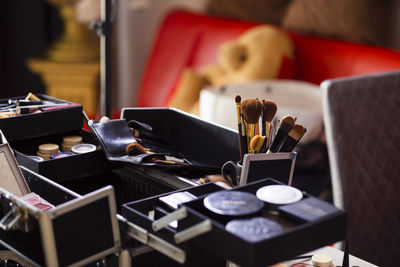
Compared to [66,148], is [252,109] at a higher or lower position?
higher

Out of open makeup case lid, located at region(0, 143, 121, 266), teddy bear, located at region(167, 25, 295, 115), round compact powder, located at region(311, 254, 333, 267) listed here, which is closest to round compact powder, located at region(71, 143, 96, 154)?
open makeup case lid, located at region(0, 143, 121, 266)

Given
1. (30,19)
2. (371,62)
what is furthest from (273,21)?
(30,19)

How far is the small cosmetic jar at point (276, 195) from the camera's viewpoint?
0.84 metres

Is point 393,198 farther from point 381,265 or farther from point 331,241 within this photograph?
point 331,241

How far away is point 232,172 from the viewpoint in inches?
42.0

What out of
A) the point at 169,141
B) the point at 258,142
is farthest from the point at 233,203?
the point at 169,141

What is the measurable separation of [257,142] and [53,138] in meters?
0.44

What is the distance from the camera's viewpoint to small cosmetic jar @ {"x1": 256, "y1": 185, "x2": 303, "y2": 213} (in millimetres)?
842

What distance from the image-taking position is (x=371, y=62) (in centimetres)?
233

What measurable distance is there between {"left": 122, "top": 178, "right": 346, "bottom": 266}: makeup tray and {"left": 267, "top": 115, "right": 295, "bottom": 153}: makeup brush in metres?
0.17

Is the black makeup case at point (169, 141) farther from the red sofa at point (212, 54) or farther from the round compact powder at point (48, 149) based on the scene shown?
the red sofa at point (212, 54)

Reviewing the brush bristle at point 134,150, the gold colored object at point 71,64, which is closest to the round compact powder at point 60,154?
the brush bristle at point 134,150

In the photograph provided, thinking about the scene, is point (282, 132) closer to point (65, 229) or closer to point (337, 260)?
point (337, 260)

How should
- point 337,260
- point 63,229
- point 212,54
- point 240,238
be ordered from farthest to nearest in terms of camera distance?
point 212,54
point 337,260
point 63,229
point 240,238
